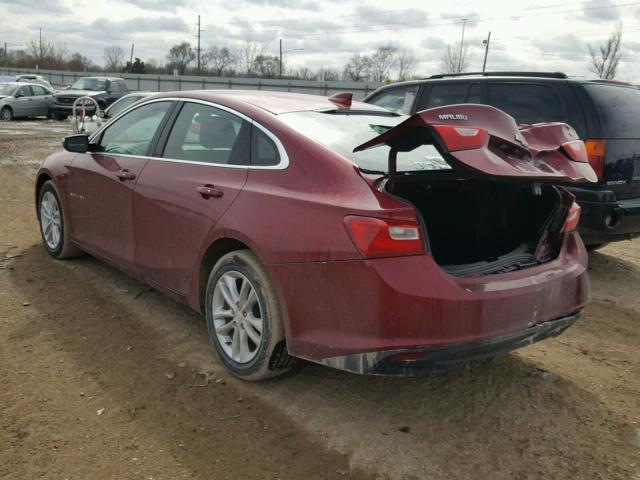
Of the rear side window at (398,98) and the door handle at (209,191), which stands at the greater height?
the rear side window at (398,98)

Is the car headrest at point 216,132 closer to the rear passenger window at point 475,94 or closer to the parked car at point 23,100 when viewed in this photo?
the rear passenger window at point 475,94

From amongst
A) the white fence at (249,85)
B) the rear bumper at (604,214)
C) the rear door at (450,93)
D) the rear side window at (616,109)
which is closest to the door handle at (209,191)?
the rear bumper at (604,214)

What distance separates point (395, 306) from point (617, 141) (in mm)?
3706

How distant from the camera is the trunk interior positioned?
3.24 m

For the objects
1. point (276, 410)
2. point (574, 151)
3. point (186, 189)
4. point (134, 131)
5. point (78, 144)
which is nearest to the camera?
point (574, 151)

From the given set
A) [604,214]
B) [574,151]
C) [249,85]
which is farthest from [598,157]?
[249,85]

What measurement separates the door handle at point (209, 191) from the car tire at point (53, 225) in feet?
7.39

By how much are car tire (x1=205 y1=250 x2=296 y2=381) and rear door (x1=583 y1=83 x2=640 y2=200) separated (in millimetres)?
3579

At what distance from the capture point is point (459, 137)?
248 centimetres

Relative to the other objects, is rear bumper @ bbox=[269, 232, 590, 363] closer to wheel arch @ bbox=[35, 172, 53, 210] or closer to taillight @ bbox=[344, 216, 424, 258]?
taillight @ bbox=[344, 216, 424, 258]

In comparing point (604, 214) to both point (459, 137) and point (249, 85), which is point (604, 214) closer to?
point (459, 137)

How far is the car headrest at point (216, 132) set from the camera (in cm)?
351

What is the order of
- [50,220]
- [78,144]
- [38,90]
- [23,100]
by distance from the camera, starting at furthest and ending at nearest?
[38,90]
[23,100]
[50,220]
[78,144]

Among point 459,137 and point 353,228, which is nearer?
point 459,137
